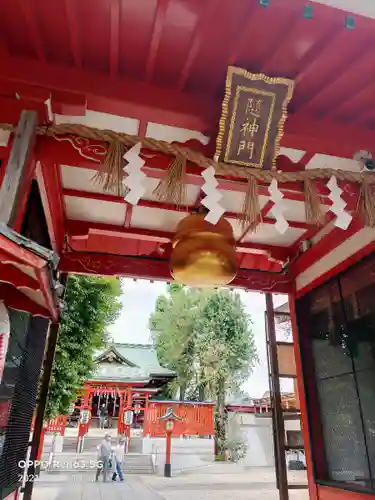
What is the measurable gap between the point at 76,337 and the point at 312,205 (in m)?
7.18

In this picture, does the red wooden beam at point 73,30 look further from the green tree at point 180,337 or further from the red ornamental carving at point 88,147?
the green tree at point 180,337

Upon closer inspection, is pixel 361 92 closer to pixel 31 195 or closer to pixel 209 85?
pixel 209 85

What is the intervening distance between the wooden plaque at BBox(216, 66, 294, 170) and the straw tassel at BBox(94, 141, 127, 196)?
69cm

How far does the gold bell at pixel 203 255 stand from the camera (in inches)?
92.0

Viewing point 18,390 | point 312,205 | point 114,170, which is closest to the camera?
point 114,170

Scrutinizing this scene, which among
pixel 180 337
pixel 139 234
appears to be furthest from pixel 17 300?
pixel 180 337

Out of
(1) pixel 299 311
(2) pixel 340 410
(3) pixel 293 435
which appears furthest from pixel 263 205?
(3) pixel 293 435

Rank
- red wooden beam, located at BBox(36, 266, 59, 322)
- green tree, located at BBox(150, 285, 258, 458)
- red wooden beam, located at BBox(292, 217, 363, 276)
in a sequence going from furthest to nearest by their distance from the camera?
1. green tree, located at BBox(150, 285, 258, 458)
2. red wooden beam, located at BBox(292, 217, 363, 276)
3. red wooden beam, located at BBox(36, 266, 59, 322)

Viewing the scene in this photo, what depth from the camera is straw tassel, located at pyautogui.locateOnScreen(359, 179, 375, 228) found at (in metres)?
2.61

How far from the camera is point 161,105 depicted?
257 centimetres

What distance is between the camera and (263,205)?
4301 mm

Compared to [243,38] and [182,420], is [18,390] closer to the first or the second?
[243,38]

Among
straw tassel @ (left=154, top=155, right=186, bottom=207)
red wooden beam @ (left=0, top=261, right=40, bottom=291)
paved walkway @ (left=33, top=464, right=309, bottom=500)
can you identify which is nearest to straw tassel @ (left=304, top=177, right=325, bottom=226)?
straw tassel @ (left=154, top=155, right=186, bottom=207)

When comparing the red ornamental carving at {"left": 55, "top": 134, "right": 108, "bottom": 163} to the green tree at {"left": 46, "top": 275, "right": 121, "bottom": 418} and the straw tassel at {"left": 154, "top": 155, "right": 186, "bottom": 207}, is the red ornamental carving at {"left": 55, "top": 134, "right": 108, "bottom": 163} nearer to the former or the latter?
the straw tassel at {"left": 154, "top": 155, "right": 186, "bottom": 207}
